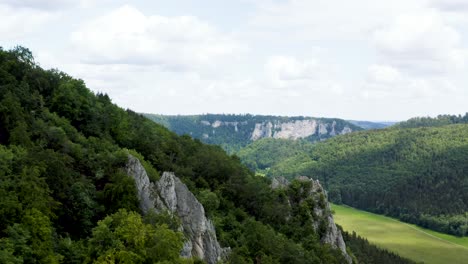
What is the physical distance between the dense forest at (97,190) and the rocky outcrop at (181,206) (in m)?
1.72

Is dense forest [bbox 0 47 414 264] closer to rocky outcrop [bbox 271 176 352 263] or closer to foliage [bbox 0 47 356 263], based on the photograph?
foliage [bbox 0 47 356 263]

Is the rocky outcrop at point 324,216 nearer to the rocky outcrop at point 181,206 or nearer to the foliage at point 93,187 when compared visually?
the foliage at point 93,187

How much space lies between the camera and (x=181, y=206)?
54281 millimetres

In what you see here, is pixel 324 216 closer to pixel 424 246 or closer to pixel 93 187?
pixel 93 187

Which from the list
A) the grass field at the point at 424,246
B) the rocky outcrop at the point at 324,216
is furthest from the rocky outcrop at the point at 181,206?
the grass field at the point at 424,246

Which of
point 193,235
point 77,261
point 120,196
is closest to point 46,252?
point 77,261

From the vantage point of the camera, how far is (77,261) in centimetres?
3709

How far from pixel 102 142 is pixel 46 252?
30315 mm

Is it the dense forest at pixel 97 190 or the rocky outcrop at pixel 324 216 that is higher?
the dense forest at pixel 97 190

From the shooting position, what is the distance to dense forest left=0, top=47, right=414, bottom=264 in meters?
37.5

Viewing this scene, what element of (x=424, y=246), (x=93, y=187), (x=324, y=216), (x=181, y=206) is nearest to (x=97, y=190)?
(x=93, y=187)

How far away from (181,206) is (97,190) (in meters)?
9.06

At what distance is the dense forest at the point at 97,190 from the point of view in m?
37.5

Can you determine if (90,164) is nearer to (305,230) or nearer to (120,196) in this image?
(120,196)
